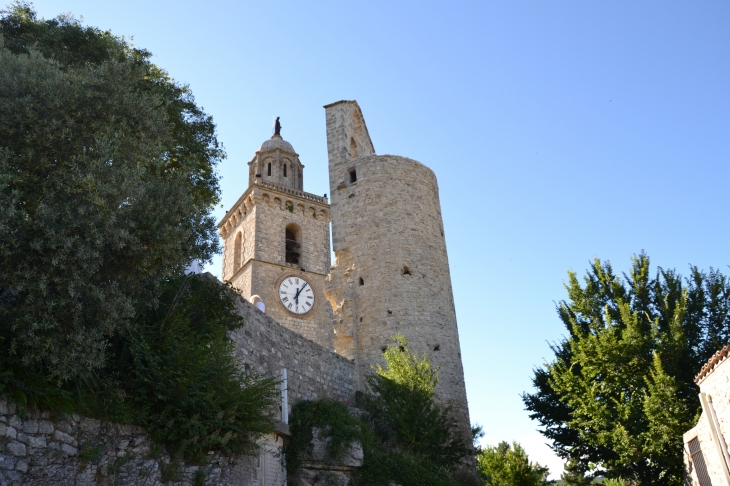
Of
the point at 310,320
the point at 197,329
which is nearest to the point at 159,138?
the point at 197,329

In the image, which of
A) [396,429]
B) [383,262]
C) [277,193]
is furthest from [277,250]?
[396,429]

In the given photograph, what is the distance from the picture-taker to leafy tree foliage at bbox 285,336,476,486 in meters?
10.3

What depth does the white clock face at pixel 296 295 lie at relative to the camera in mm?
28906

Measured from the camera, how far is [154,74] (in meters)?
13.1

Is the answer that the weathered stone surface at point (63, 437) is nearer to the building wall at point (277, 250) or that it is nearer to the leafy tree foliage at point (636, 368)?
the leafy tree foliage at point (636, 368)

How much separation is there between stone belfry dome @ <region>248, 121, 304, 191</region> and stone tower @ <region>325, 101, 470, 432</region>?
14640mm

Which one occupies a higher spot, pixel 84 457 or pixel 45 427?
pixel 45 427

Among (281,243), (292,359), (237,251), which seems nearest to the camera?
(292,359)

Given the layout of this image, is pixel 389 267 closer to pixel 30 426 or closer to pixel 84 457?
pixel 84 457

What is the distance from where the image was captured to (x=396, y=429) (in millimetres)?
12633

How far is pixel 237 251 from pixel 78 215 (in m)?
26.0

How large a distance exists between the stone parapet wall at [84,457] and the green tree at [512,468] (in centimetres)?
621

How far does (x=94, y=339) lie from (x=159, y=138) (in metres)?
3.28

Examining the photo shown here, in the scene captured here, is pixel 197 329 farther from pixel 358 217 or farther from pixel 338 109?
pixel 338 109
